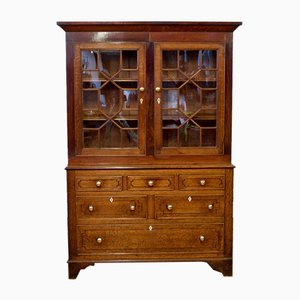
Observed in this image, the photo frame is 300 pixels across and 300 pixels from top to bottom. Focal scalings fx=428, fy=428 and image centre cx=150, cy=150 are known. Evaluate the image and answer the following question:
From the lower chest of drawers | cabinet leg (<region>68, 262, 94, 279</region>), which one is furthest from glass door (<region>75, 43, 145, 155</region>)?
cabinet leg (<region>68, 262, 94, 279</region>)

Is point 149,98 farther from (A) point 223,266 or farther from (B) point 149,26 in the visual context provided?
(A) point 223,266

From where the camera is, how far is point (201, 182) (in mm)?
3539

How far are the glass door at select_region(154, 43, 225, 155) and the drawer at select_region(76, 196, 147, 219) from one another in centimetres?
48

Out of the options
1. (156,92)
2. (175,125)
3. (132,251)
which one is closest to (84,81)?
(156,92)

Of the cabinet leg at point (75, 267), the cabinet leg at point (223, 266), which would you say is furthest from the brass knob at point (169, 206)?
the cabinet leg at point (75, 267)

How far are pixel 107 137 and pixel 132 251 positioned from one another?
0.98m

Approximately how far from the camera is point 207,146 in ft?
11.8

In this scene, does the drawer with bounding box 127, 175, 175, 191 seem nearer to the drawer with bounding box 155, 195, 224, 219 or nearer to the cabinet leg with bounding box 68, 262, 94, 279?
the drawer with bounding box 155, 195, 224, 219

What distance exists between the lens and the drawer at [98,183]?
139 inches

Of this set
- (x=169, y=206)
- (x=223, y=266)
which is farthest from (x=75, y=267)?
(x=223, y=266)

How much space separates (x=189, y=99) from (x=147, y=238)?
1.22m

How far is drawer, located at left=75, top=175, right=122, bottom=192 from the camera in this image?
11.5 feet

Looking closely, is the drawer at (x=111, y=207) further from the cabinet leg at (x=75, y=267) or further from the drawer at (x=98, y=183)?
the cabinet leg at (x=75, y=267)

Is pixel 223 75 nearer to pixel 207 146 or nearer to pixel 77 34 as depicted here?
pixel 207 146
